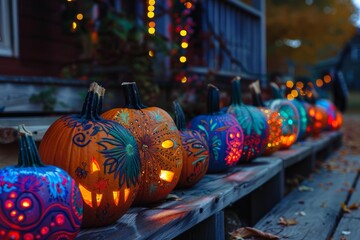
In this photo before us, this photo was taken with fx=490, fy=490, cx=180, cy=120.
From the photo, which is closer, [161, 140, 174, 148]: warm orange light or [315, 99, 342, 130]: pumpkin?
[161, 140, 174, 148]: warm orange light

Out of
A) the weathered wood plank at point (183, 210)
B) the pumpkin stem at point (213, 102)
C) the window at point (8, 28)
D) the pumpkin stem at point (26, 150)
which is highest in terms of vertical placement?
the window at point (8, 28)

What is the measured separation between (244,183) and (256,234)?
0.90 feet

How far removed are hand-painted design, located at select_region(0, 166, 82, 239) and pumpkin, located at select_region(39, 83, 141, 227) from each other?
224 mm

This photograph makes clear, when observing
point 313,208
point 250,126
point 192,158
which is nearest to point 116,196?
point 192,158

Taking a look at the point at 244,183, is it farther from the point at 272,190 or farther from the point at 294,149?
the point at 294,149

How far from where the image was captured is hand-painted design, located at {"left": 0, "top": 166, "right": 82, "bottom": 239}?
4.63 ft

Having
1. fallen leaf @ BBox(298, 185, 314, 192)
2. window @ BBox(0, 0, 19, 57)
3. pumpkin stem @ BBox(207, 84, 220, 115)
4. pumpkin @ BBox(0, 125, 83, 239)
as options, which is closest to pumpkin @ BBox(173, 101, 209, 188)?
pumpkin stem @ BBox(207, 84, 220, 115)

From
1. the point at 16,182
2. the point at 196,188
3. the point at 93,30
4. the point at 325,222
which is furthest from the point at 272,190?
the point at 93,30

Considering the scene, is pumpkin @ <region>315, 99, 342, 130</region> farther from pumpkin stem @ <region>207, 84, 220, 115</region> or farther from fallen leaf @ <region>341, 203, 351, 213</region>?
pumpkin stem @ <region>207, 84, 220, 115</region>

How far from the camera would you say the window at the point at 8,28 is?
5.19 meters

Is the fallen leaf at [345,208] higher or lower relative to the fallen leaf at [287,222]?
lower

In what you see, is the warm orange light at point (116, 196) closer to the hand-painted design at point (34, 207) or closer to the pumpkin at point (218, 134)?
the hand-painted design at point (34, 207)

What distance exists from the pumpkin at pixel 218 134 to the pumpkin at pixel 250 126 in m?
0.27

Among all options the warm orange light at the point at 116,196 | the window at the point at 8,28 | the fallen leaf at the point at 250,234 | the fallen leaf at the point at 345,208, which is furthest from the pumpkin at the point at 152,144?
the window at the point at 8,28
